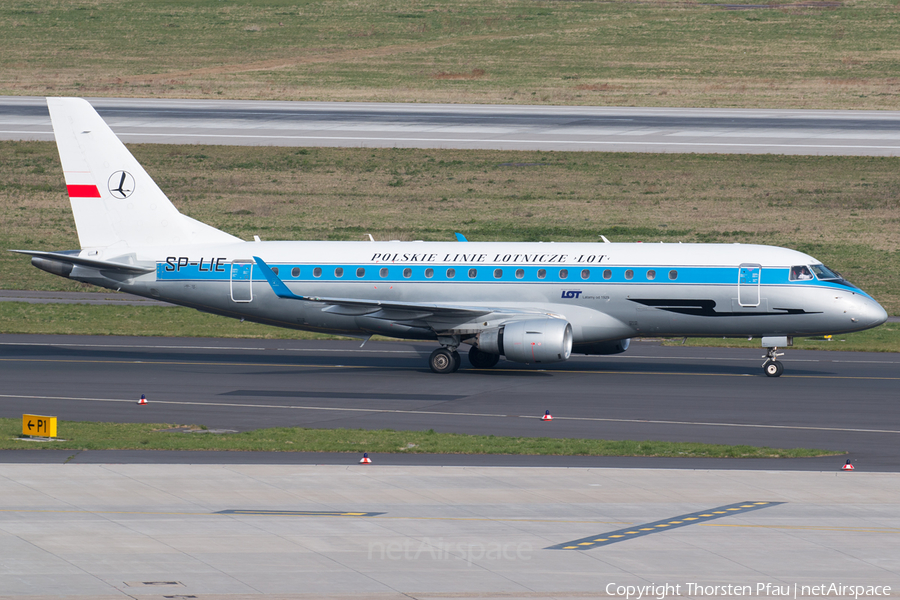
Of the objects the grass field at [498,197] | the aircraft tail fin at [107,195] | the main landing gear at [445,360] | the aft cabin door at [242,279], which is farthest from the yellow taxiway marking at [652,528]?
the grass field at [498,197]

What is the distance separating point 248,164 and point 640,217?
26.9m

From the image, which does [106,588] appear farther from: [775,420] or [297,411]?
[775,420]

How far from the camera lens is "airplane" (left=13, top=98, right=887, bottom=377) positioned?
3916cm

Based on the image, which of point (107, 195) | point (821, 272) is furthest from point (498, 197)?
point (821, 272)

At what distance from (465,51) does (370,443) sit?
3960 inches

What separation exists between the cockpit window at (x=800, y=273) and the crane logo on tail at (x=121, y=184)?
22762 mm

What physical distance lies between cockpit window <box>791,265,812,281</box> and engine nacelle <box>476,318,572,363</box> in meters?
7.44

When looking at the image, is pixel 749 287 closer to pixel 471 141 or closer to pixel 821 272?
pixel 821 272

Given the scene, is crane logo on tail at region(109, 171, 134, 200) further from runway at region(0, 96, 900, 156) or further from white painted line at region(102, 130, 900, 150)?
white painted line at region(102, 130, 900, 150)

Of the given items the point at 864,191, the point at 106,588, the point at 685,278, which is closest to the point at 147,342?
the point at 685,278

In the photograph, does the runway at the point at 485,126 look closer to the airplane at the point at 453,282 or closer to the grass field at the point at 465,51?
the grass field at the point at 465,51

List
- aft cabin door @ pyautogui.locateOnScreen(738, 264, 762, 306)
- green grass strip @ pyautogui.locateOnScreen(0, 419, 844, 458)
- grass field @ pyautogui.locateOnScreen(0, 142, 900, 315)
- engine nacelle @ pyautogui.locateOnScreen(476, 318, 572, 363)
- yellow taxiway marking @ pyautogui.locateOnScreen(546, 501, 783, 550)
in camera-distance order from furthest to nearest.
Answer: grass field @ pyautogui.locateOnScreen(0, 142, 900, 315) → aft cabin door @ pyautogui.locateOnScreen(738, 264, 762, 306) → engine nacelle @ pyautogui.locateOnScreen(476, 318, 572, 363) → green grass strip @ pyautogui.locateOnScreen(0, 419, 844, 458) → yellow taxiway marking @ pyautogui.locateOnScreen(546, 501, 783, 550)

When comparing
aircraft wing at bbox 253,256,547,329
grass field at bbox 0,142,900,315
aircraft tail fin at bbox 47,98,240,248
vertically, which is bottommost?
aircraft wing at bbox 253,256,547,329

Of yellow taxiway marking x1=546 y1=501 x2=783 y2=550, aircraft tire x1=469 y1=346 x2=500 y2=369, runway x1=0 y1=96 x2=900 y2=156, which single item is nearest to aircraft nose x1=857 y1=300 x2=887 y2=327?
aircraft tire x1=469 y1=346 x2=500 y2=369
